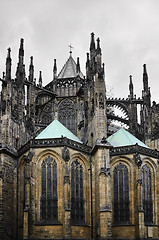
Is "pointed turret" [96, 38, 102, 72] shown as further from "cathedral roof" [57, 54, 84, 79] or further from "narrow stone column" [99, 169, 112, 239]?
"cathedral roof" [57, 54, 84, 79]

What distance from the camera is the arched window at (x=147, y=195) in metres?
34.2

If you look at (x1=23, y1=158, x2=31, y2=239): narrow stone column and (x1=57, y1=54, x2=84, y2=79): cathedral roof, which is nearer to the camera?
(x1=23, y1=158, x2=31, y2=239): narrow stone column

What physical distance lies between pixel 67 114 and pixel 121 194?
16776 mm

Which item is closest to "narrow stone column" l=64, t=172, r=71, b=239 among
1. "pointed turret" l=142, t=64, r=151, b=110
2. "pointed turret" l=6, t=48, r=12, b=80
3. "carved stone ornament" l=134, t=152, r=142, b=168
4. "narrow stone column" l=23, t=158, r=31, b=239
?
"narrow stone column" l=23, t=158, r=31, b=239

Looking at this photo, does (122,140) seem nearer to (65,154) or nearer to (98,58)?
(65,154)

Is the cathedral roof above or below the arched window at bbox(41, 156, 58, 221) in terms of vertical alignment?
above

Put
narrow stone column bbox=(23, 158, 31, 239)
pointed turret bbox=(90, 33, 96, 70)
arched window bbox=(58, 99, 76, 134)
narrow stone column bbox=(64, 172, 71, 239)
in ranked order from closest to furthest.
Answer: narrow stone column bbox=(64, 172, 71, 239) < narrow stone column bbox=(23, 158, 31, 239) < pointed turret bbox=(90, 33, 96, 70) < arched window bbox=(58, 99, 76, 134)

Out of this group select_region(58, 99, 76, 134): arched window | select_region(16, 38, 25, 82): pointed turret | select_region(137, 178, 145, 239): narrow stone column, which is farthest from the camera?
select_region(58, 99, 76, 134): arched window

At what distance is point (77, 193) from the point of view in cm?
3391

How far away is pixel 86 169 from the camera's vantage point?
35.0 m

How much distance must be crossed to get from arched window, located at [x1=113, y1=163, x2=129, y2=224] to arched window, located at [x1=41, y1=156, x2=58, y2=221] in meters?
5.51

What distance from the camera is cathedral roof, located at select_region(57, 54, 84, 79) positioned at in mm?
51947

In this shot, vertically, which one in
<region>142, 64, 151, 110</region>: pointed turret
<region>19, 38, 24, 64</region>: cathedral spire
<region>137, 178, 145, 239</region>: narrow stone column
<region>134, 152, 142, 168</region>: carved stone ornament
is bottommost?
<region>137, 178, 145, 239</region>: narrow stone column

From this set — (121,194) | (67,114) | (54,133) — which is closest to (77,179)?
(121,194)
